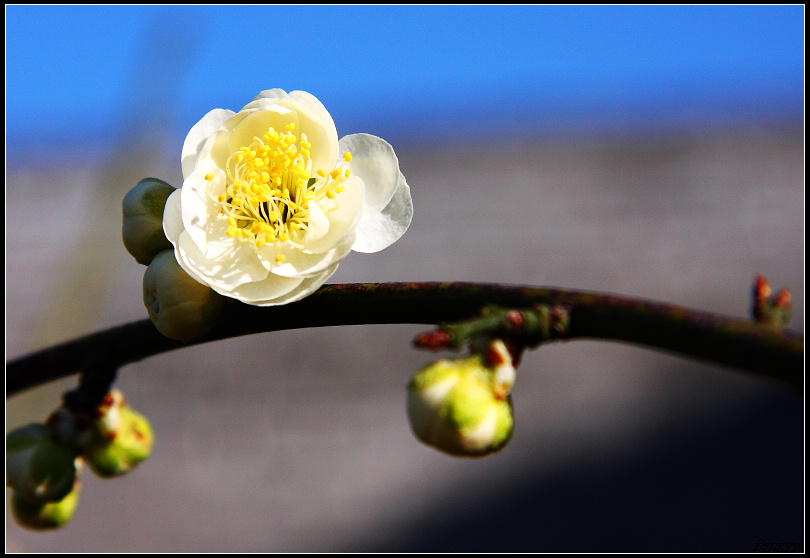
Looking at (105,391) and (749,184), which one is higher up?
(749,184)

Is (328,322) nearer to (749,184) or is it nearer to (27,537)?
(27,537)

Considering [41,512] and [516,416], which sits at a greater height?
[516,416]

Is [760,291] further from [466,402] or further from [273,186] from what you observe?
[273,186]

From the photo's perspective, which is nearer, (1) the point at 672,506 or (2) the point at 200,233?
(2) the point at 200,233

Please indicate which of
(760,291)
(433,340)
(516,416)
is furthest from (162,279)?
(516,416)

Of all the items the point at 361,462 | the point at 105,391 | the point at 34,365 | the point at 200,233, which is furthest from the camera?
the point at 361,462

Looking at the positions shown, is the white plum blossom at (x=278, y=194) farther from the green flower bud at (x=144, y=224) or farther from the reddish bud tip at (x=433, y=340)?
the reddish bud tip at (x=433, y=340)

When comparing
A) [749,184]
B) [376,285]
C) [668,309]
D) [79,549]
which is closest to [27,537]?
[79,549]

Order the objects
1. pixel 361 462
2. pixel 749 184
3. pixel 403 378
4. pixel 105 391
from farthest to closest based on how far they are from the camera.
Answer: pixel 749 184 → pixel 403 378 → pixel 361 462 → pixel 105 391
